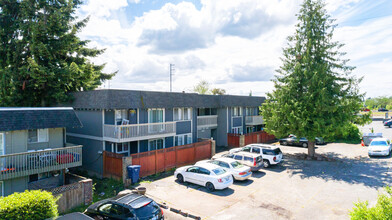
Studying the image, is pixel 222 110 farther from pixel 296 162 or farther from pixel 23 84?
pixel 23 84

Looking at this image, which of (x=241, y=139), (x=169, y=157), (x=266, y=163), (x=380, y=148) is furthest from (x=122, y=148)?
(x=380, y=148)

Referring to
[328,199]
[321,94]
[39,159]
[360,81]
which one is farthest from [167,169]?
[360,81]

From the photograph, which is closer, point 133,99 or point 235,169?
point 235,169

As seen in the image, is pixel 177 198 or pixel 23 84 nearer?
pixel 177 198

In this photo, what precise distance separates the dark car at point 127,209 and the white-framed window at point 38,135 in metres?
7.41

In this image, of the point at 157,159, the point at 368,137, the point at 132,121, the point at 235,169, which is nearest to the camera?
the point at 235,169

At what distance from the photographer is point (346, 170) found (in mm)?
19328

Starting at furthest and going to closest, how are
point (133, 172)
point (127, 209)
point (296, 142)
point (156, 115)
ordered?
point (296, 142) < point (156, 115) < point (133, 172) < point (127, 209)

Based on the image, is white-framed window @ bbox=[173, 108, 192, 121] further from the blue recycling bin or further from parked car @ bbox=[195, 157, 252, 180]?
the blue recycling bin

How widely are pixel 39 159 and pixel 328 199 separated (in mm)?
16771

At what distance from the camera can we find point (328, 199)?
44.9 feet

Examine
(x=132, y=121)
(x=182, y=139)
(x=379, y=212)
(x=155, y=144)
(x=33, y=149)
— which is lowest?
(x=155, y=144)

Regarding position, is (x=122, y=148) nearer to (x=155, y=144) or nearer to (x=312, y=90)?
(x=155, y=144)

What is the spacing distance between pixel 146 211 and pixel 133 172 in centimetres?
680
